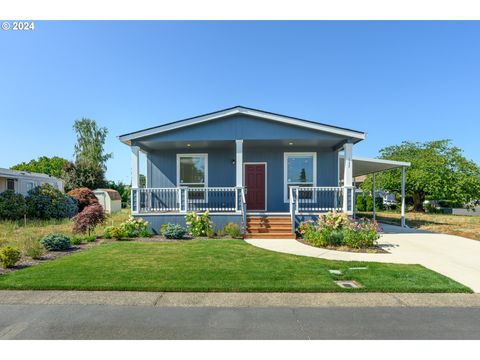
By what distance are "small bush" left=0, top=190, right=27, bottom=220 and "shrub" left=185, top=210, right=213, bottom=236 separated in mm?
12785

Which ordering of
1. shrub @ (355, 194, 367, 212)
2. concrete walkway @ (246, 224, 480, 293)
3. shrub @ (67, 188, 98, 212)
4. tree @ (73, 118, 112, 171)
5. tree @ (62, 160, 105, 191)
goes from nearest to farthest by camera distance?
concrete walkway @ (246, 224, 480, 293) → shrub @ (67, 188, 98, 212) → shrub @ (355, 194, 367, 212) → tree @ (62, 160, 105, 191) → tree @ (73, 118, 112, 171)

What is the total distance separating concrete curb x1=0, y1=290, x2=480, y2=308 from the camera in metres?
3.75

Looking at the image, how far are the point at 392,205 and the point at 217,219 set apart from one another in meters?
24.6

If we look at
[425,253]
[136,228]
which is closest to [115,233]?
[136,228]

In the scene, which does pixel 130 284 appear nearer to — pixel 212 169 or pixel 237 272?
pixel 237 272

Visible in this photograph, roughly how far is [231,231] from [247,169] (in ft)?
11.7

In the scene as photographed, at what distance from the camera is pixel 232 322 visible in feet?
10.5

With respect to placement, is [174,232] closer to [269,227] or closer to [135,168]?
[135,168]

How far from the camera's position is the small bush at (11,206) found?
14898 mm

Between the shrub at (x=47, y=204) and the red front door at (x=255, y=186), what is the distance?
1352cm

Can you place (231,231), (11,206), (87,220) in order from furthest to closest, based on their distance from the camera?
(11,206) → (87,220) → (231,231)

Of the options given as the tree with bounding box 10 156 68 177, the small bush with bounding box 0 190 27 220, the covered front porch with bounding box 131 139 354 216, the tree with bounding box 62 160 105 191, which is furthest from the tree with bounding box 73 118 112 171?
the covered front porch with bounding box 131 139 354 216

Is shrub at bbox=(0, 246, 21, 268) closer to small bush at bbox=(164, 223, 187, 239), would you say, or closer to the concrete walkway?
small bush at bbox=(164, 223, 187, 239)

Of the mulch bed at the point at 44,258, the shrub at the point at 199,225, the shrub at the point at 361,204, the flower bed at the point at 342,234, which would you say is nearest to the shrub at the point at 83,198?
the mulch bed at the point at 44,258
